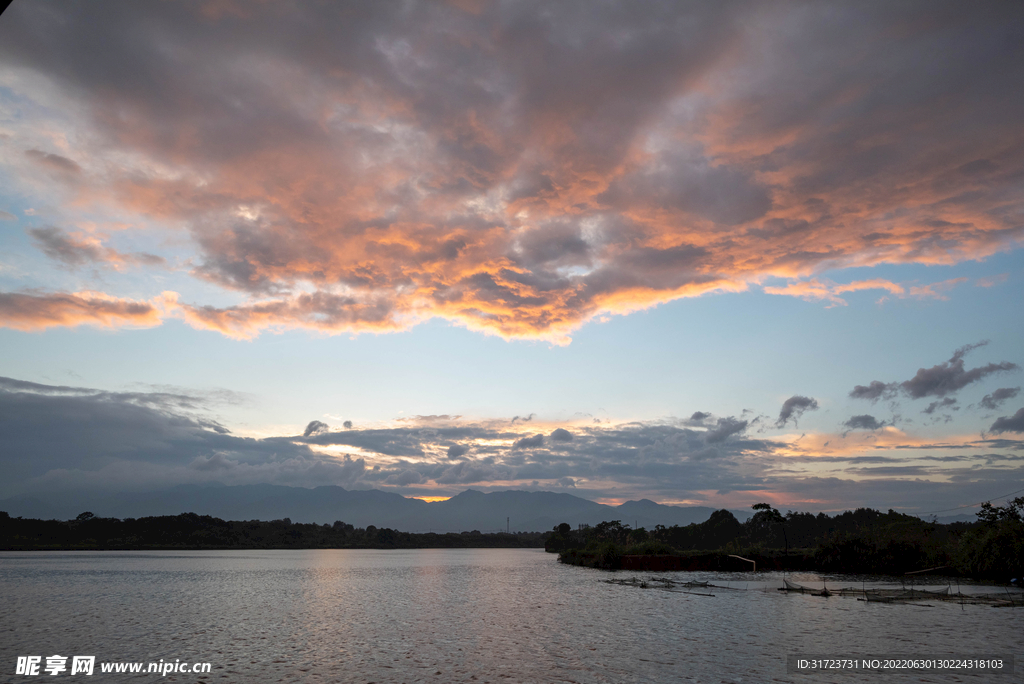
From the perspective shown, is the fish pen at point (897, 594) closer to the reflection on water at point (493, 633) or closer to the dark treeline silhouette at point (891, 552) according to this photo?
the reflection on water at point (493, 633)

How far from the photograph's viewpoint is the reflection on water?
25688mm

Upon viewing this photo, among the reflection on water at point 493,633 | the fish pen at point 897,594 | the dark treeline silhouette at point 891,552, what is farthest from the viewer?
the dark treeline silhouette at point 891,552

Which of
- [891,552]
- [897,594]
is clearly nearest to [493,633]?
[897,594]

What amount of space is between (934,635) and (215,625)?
1740 inches

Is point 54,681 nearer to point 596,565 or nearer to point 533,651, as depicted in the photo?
point 533,651

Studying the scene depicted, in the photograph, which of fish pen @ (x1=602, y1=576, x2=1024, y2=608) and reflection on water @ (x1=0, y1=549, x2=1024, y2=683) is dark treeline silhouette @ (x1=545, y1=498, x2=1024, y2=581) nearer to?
fish pen @ (x1=602, y1=576, x2=1024, y2=608)

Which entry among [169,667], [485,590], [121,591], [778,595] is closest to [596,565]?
[485,590]

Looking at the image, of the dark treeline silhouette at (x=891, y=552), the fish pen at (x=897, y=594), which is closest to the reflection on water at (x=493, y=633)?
the fish pen at (x=897, y=594)

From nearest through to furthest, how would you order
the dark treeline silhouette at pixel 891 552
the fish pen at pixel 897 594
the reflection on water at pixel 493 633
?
the reflection on water at pixel 493 633, the fish pen at pixel 897 594, the dark treeline silhouette at pixel 891 552

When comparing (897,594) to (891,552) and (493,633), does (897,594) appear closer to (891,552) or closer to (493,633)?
(891,552)

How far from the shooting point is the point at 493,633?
36.1 meters

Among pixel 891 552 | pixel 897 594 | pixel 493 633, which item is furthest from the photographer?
pixel 891 552

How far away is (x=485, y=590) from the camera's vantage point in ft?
226

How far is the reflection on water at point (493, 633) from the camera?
84.3 feet
